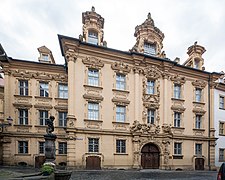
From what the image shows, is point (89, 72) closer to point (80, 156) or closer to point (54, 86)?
point (54, 86)

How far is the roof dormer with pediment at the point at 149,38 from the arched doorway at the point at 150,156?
10.6m

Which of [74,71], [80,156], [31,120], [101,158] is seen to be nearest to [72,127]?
[80,156]

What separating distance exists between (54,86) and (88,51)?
6.32 m

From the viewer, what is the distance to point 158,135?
19.8 m

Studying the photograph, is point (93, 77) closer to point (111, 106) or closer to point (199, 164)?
point (111, 106)

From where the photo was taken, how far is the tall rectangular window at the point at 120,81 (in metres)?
19.6

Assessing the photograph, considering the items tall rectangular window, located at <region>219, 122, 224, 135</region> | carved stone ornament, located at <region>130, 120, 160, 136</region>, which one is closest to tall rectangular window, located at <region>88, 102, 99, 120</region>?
carved stone ornament, located at <region>130, 120, 160, 136</region>

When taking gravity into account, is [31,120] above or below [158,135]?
above

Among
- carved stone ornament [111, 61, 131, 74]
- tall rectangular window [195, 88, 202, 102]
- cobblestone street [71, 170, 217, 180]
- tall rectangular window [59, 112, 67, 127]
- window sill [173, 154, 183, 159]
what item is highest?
carved stone ornament [111, 61, 131, 74]

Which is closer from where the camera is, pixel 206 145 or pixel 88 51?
pixel 88 51

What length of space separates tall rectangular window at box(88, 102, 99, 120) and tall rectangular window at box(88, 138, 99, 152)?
82.3 inches

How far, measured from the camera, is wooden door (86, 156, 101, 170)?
16947 mm

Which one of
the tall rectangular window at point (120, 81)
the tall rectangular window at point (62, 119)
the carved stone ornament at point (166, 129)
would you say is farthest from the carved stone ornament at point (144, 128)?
the tall rectangular window at point (62, 119)

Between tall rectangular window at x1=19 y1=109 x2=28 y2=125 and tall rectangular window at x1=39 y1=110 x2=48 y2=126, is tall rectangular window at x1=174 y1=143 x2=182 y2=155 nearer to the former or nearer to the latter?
tall rectangular window at x1=39 y1=110 x2=48 y2=126
